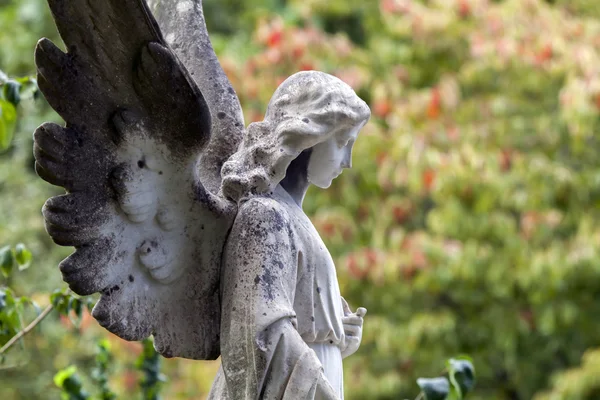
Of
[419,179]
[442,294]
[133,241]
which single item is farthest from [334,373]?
[442,294]

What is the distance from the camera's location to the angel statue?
3016 millimetres

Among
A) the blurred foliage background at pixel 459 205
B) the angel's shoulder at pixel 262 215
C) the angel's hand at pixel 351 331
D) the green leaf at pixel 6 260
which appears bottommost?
the blurred foliage background at pixel 459 205

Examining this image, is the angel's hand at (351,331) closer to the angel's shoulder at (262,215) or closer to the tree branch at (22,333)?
the angel's shoulder at (262,215)

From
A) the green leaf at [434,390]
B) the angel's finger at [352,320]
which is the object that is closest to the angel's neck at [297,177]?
the angel's finger at [352,320]

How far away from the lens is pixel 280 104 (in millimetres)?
3342

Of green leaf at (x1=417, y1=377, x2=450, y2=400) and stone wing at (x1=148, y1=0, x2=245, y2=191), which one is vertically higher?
stone wing at (x1=148, y1=0, x2=245, y2=191)

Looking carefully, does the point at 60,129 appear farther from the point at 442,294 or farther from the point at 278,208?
the point at 442,294

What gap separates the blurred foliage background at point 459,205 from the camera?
8.54 m

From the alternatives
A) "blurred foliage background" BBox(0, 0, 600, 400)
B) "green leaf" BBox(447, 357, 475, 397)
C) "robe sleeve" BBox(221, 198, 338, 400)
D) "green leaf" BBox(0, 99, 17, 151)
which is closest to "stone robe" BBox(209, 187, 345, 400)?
"robe sleeve" BBox(221, 198, 338, 400)

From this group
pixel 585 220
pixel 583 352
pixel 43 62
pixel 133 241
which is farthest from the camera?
pixel 583 352

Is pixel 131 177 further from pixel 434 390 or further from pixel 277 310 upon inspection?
pixel 434 390

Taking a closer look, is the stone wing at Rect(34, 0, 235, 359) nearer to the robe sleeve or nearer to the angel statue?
the angel statue

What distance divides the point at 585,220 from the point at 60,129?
6095mm

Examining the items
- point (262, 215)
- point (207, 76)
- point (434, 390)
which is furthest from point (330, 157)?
point (434, 390)
